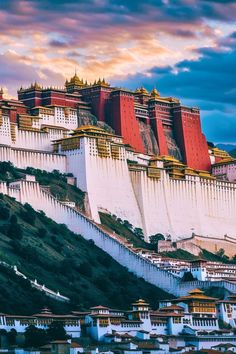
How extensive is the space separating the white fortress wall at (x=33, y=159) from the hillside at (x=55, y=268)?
5151 mm

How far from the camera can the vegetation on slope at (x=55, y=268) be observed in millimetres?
96125

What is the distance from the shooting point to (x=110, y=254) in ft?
372

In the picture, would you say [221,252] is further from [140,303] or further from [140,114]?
[140,303]

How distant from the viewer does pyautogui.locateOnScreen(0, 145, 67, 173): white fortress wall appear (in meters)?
121

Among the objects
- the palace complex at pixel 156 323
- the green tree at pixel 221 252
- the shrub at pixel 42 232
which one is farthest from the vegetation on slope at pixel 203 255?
the palace complex at pixel 156 323

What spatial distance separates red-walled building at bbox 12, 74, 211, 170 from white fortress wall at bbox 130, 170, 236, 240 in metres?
7.00

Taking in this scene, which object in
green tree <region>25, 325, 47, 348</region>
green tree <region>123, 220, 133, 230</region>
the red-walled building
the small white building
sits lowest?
green tree <region>25, 325, 47, 348</region>

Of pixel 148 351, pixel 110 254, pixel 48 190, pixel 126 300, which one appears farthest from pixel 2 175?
pixel 148 351

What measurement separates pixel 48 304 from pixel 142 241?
28507 millimetres

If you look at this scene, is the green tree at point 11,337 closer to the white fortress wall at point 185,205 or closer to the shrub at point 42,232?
the shrub at point 42,232

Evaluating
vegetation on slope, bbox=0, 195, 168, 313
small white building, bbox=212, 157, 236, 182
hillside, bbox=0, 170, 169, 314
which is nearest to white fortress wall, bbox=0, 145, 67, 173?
hillside, bbox=0, 170, 169, 314

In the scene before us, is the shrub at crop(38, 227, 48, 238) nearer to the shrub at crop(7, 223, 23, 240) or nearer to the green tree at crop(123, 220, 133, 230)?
the shrub at crop(7, 223, 23, 240)

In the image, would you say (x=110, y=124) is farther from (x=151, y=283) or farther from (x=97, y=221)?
(x=151, y=283)

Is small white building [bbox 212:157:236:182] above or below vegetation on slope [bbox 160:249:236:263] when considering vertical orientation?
above
